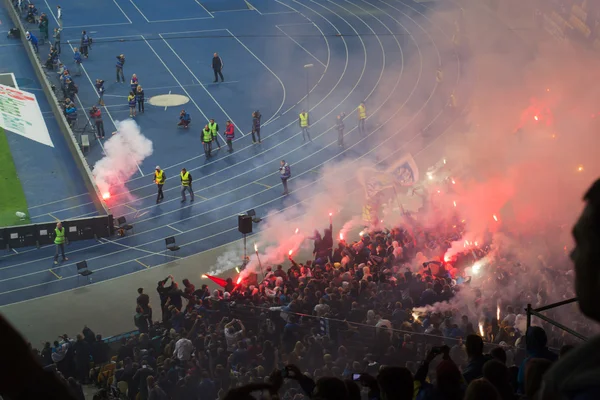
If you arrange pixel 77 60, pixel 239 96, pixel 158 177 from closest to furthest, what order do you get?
pixel 158 177
pixel 239 96
pixel 77 60

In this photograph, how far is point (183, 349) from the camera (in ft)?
47.8

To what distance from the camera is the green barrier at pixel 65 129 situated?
27047mm

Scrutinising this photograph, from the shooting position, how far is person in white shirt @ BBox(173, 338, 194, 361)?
14.5 metres

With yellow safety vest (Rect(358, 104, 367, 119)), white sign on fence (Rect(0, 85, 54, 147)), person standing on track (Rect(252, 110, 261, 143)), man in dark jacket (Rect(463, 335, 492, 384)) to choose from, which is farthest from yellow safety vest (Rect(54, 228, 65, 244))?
man in dark jacket (Rect(463, 335, 492, 384))

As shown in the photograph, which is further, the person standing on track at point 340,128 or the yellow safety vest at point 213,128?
the person standing on track at point 340,128

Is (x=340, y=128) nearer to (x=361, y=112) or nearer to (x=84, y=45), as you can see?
(x=361, y=112)

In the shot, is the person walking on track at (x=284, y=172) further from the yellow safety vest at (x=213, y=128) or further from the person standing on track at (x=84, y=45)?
the person standing on track at (x=84, y=45)

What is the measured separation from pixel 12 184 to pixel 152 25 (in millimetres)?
18456

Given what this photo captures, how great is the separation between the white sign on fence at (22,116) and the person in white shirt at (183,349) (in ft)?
62.7

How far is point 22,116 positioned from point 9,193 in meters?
6.31

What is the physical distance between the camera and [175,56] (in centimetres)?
4078

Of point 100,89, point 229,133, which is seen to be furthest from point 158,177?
point 100,89

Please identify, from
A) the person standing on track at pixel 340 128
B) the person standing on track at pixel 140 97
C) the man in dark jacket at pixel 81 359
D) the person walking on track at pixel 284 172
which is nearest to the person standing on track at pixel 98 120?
the person standing on track at pixel 140 97

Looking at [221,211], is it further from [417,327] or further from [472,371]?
[472,371]
